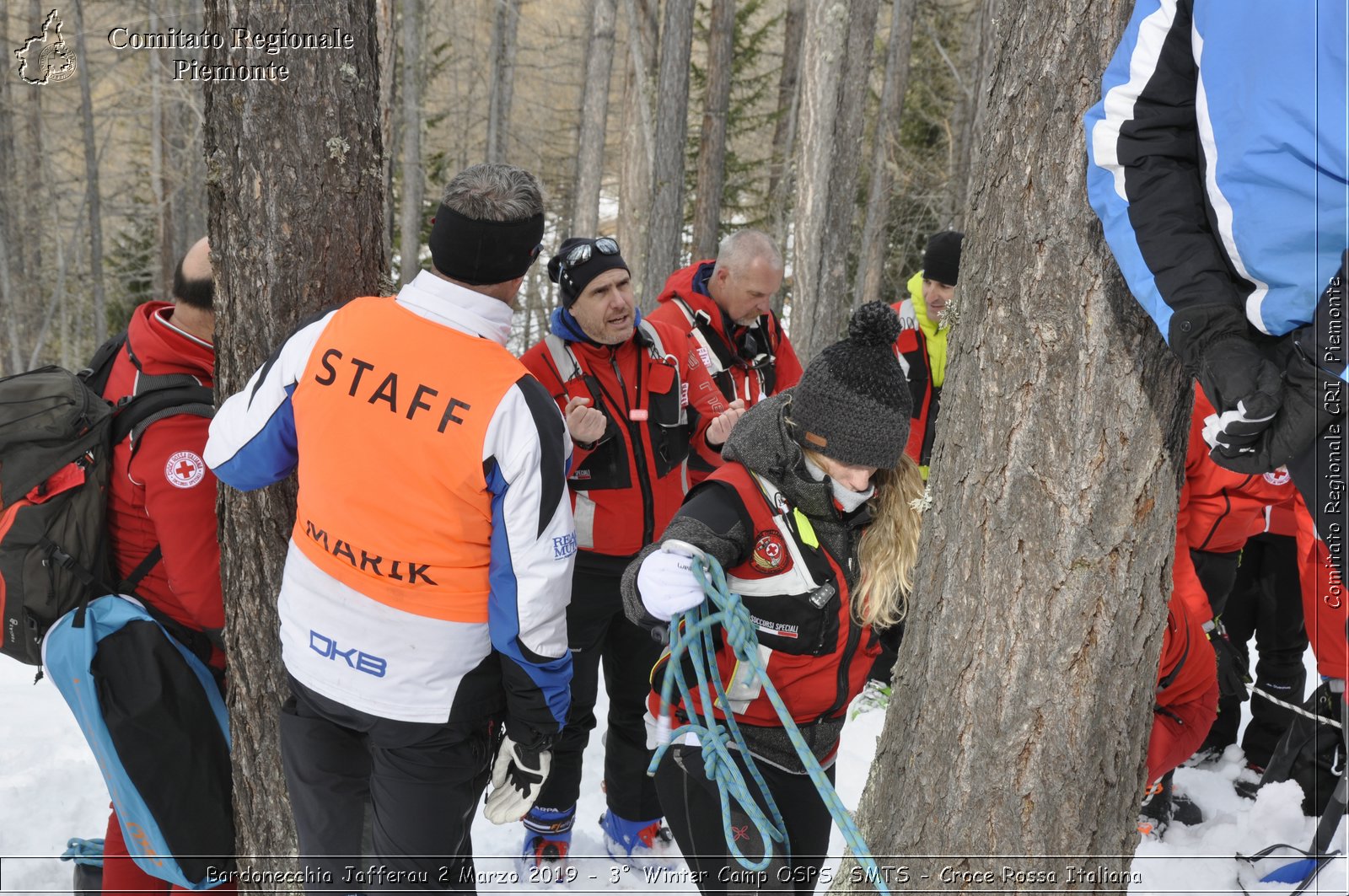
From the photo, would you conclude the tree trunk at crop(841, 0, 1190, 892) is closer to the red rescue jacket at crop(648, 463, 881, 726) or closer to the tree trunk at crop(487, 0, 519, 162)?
the red rescue jacket at crop(648, 463, 881, 726)

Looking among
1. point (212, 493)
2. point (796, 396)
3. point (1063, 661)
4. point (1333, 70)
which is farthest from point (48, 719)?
point (1333, 70)

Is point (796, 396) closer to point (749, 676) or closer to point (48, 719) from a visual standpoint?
point (749, 676)

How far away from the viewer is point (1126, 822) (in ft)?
6.17

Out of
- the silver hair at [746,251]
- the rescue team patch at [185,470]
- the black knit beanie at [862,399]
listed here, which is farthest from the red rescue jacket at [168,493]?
the silver hair at [746,251]

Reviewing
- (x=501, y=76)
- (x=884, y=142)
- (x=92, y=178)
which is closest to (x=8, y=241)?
(x=92, y=178)

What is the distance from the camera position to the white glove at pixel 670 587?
7.20 ft

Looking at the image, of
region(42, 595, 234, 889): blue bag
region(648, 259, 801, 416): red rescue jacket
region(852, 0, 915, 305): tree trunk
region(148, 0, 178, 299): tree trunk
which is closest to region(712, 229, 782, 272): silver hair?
region(648, 259, 801, 416): red rescue jacket

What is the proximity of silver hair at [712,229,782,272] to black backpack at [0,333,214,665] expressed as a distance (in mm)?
2432

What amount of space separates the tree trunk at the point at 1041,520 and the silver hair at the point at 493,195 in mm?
1007

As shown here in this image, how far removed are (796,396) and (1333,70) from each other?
4.32 feet

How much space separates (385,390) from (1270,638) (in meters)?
4.19

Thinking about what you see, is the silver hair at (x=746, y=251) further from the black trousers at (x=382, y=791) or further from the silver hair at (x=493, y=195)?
the black trousers at (x=382, y=791)

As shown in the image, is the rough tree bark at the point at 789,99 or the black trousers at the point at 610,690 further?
the rough tree bark at the point at 789,99

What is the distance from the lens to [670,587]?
7.20ft
